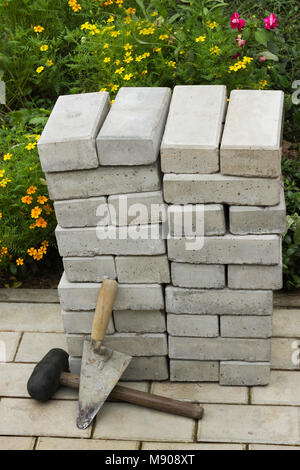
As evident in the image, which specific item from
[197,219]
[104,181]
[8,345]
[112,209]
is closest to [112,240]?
[112,209]

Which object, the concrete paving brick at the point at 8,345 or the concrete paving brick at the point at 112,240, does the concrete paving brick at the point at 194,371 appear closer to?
the concrete paving brick at the point at 112,240

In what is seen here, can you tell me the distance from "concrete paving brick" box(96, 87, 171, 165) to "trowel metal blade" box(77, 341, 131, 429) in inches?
36.7

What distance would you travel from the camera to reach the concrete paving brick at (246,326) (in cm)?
319

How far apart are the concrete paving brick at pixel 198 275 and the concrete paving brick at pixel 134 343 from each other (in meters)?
0.34

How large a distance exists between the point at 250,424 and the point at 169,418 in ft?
1.22

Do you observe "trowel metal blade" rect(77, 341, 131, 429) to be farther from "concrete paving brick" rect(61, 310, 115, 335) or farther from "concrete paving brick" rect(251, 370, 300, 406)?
"concrete paving brick" rect(251, 370, 300, 406)

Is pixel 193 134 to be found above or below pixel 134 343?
above

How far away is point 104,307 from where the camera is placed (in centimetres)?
309

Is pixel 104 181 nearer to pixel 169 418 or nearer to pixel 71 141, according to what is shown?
pixel 71 141

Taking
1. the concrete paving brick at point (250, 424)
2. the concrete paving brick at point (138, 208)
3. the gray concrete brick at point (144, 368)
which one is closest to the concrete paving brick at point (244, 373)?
the concrete paving brick at point (250, 424)

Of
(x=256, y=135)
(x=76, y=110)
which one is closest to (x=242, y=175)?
(x=256, y=135)

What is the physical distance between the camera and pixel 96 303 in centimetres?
322

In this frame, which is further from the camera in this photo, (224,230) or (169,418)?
(169,418)
